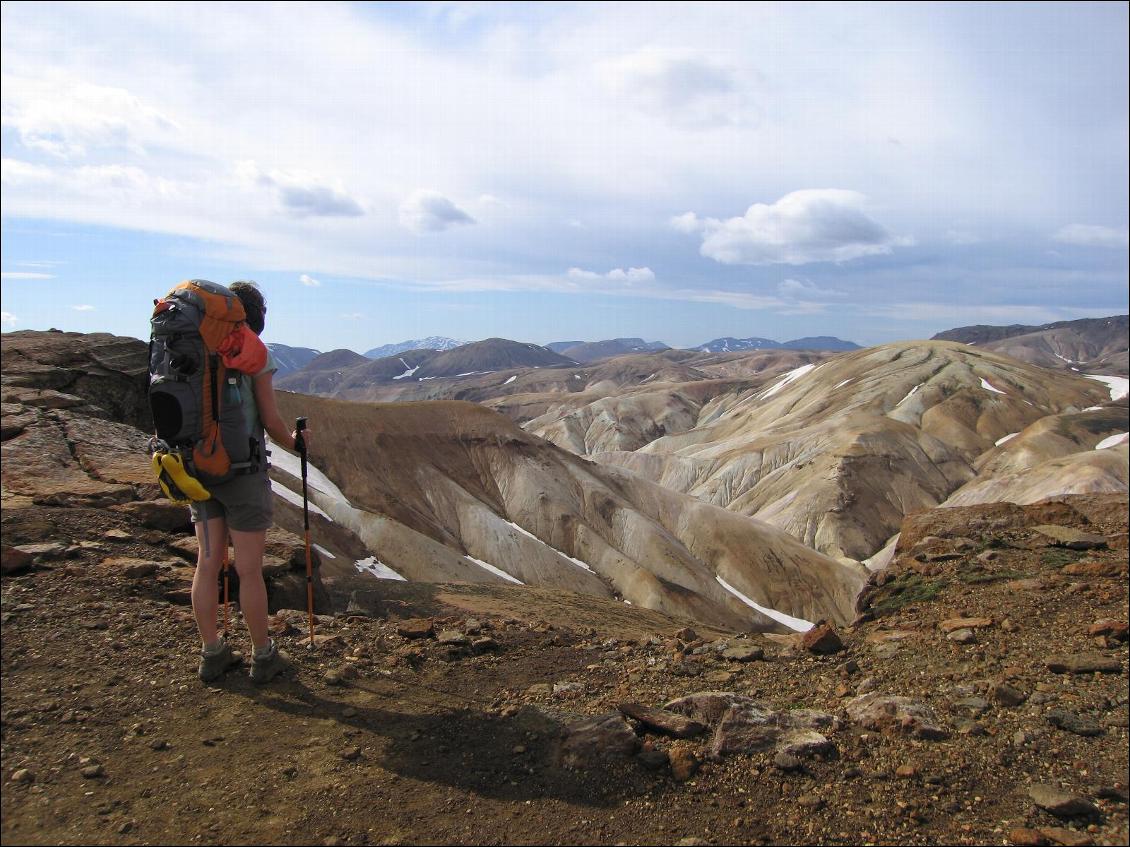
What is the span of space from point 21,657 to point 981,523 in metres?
13.0

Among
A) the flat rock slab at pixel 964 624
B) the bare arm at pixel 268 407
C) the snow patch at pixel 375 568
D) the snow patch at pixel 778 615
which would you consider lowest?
the snow patch at pixel 778 615

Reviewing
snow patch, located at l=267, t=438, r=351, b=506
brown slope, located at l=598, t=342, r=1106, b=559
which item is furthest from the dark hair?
brown slope, located at l=598, t=342, r=1106, b=559

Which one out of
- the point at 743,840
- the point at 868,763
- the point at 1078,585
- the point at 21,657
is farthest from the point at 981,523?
the point at 21,657

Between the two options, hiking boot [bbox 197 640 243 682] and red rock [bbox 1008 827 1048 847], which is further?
hiking boot [bbox 197 640 243 682]

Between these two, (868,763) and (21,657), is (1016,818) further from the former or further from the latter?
(21,657)

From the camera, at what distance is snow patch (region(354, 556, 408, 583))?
32006 mm

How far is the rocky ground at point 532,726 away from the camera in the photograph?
4172mm

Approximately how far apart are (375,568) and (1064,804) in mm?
31700

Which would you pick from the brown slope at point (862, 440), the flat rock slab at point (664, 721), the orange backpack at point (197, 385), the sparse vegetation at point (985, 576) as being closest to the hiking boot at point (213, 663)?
the orange backpack at point (197, 385)

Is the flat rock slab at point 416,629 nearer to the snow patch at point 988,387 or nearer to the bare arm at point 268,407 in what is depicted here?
the bare arm at point 268,407

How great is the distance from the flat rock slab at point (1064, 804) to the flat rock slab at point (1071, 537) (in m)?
6.95

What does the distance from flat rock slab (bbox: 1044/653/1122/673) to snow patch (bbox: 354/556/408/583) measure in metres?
28.1

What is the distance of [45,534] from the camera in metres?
7.37

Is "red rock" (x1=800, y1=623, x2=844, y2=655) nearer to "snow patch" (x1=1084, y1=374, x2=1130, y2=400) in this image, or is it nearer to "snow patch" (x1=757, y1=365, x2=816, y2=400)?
"snow patch" (x1=757, y1=365, x2=816, y2=400)
